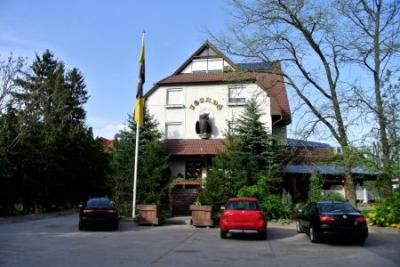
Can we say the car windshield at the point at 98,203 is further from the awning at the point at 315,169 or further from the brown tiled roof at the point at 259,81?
the awning at the point at 315,169

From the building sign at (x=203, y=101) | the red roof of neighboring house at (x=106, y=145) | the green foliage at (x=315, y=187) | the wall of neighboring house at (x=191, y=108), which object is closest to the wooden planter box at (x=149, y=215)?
the green foliage at (x=315, y=187)

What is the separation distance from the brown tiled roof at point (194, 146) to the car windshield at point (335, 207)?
14076mm

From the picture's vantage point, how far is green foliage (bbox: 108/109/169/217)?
87.4 feet

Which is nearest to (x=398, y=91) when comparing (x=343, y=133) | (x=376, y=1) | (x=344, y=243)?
(x=343, y=133)

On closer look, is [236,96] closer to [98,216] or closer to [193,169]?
[193,169]

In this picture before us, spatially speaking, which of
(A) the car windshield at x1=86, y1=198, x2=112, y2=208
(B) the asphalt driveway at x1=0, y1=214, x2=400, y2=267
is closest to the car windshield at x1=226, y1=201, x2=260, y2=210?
(B) the asphalt driveway at x1=0, y1=214, x2=400, y2=267

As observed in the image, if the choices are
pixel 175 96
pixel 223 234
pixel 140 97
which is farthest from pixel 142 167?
pixel 223 234

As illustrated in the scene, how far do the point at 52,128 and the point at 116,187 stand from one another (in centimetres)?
909

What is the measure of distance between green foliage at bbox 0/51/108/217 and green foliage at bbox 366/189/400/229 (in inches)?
813

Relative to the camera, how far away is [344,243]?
1595cm

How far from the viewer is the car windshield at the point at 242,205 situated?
17.0 m

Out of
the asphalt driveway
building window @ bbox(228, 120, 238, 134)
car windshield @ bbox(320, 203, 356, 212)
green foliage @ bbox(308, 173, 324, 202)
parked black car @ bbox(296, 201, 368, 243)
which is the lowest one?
the asphalt driveway

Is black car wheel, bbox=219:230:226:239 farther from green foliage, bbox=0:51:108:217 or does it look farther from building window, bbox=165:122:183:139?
building window, bbox=165:122:183:139

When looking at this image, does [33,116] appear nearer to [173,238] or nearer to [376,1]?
[173,238]
